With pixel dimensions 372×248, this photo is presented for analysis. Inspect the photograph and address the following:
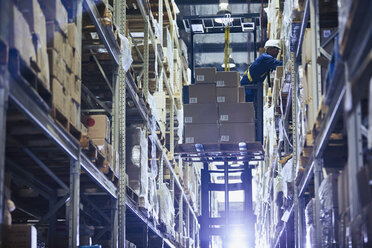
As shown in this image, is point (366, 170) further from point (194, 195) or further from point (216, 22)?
point (194, 195)

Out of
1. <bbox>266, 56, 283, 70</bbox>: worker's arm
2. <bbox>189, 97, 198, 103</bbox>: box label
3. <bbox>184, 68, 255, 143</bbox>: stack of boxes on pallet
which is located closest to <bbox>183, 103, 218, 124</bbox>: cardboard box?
<bbox>184, 68, 255, 143</bbox>: stack of boxes on pallet

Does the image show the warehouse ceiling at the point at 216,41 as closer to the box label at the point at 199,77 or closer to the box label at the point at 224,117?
the box label at the point at 199,77

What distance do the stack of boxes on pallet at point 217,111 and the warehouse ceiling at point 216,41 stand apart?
202 inches

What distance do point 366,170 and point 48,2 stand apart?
3.44m

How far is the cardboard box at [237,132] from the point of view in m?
14.2

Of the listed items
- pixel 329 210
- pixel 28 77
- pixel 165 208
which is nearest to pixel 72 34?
pixel 28 77

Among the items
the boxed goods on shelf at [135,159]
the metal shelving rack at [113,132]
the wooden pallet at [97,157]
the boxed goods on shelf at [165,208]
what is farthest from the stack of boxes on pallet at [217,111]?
the wooden pallet at [97,157]

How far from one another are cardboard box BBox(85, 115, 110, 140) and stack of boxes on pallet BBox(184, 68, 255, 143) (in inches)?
235

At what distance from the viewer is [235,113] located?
14383 mm

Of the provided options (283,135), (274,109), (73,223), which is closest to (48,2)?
(73,223)

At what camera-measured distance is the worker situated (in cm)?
1270

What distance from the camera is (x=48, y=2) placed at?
21.3 feet

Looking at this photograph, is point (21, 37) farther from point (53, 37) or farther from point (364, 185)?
point (364, 185)

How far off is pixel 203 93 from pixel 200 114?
1.47 ft
